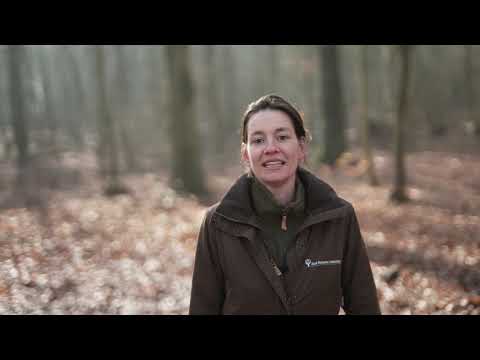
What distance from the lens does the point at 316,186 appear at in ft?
8.64

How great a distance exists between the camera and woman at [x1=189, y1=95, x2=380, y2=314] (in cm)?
238

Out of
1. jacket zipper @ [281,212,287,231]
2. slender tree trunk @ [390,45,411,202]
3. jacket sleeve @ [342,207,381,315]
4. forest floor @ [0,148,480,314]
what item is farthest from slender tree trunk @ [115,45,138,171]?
jacket sleeve @ [342,207,381,315]

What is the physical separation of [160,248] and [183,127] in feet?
19.7

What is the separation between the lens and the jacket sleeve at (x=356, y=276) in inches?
100.0

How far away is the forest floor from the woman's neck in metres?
2.64

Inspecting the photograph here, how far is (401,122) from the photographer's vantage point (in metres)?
9.20

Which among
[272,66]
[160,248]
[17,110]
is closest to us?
[160,248]

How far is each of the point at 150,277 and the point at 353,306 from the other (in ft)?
13.5

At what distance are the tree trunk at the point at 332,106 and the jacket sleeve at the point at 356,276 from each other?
1289 cm

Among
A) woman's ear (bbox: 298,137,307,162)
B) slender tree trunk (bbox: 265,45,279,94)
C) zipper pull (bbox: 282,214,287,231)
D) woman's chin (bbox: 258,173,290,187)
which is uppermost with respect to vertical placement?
slender tree trunk (bbox: 265,45,279,94)

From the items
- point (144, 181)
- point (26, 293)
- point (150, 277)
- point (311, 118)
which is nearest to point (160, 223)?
point (150, 277)

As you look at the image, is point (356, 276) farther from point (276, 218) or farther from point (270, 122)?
point (270, 122)

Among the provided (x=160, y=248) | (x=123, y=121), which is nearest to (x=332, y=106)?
(x=160, y=248)

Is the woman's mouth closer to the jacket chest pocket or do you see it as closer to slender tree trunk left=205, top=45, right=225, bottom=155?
the jacket chest pocket
